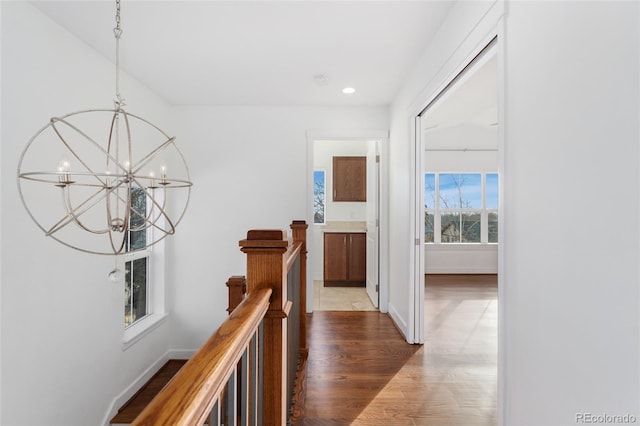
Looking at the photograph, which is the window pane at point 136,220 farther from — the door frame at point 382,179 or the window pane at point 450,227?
the window pane at point 450,227

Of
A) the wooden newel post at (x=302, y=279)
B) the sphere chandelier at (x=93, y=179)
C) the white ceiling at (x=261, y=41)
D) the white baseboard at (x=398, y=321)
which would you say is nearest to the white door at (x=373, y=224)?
the white baseboard at (x=398, y=321)

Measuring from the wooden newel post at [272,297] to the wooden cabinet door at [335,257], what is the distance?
13.6 feet

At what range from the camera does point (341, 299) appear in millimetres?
4586

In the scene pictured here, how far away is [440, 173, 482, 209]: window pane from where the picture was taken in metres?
6.31

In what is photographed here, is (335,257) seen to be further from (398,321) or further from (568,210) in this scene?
(568,210)

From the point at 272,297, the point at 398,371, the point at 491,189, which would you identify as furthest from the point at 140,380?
the point at 491,189

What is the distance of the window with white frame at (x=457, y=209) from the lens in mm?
6293

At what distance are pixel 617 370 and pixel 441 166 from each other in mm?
5716

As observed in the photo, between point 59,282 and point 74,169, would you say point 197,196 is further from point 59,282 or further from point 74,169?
point 59,282

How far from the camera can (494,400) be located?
2.17 meters

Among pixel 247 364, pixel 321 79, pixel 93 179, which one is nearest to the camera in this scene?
pixel 247 364

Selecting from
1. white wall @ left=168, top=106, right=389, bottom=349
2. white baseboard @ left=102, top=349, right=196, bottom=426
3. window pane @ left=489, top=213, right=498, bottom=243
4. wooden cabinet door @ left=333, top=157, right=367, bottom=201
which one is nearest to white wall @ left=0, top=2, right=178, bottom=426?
white baseboard @ left=102, top=349, right=196, bottom=426

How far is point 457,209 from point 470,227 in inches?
17.0

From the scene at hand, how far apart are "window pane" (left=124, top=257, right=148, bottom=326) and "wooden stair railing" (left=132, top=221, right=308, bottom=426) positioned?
2.63 meters
